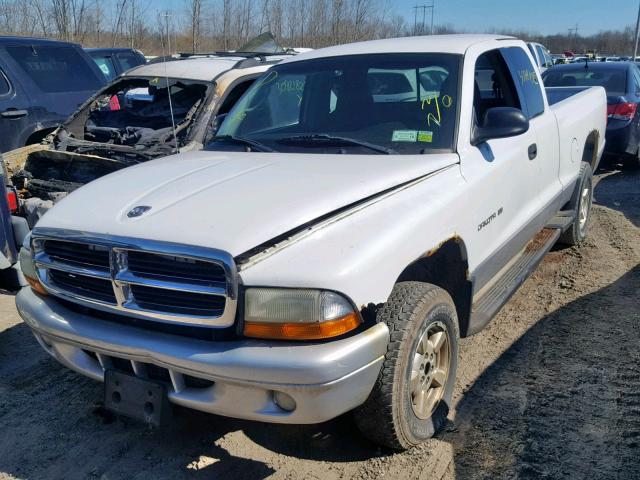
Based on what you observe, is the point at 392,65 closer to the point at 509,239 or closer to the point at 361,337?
the point at 509,239

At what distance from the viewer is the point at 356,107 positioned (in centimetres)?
393

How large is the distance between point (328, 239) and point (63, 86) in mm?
6748

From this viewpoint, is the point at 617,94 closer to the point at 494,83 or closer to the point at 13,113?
the point at 494,83

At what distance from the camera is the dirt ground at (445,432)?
10.00ft

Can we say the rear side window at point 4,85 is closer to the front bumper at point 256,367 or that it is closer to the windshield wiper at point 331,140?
the windshield wiper at point 331,140

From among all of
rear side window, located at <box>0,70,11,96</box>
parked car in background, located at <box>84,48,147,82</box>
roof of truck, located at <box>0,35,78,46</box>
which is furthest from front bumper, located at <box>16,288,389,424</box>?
parked car in background, located at <box>84,48,147,82</box>

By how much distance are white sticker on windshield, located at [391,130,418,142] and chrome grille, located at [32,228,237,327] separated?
1.57 metres

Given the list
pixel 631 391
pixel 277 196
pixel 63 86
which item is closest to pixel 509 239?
pixel 631 391

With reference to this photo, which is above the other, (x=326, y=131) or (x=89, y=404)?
(x=326, y=131)

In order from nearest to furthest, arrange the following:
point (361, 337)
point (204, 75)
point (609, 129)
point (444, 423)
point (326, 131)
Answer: point (361, 337)
point (444, 423)
point (326, 131)
point (204, 75)
point (609, 129)

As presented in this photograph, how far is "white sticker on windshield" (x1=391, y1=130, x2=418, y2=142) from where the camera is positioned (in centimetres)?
365

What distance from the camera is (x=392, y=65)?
13.1 ft

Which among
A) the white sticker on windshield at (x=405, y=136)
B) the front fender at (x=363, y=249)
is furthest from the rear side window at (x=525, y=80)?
the front fender at (x=363, y=249)

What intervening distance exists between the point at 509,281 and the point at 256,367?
2381mm
